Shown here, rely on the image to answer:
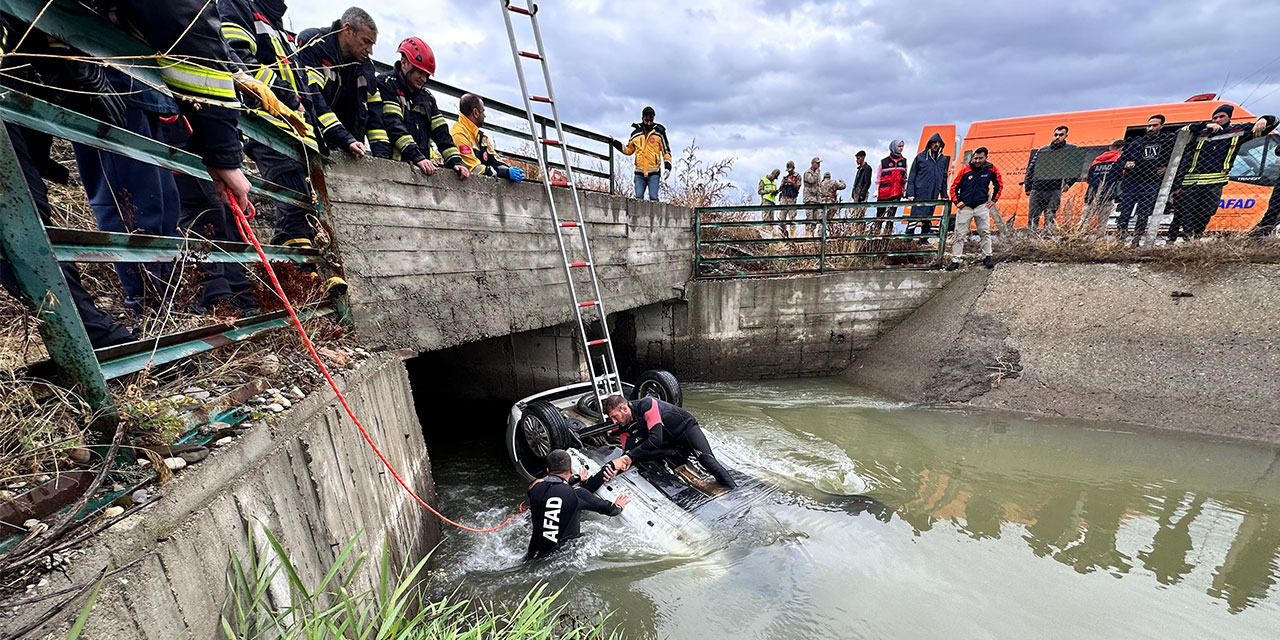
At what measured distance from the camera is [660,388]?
20.1ft

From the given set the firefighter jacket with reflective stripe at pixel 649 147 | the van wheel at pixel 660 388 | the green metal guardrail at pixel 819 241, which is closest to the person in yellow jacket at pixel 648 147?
the firefighter jacket with reflective stripe at pixel 649 147

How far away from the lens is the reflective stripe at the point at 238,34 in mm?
2979

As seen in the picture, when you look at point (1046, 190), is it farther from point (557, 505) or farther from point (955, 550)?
point (557, 505)

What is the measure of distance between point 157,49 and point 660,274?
260 inches

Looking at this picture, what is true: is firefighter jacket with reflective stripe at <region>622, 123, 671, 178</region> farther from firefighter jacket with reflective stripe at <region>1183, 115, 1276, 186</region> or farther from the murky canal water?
firefighter jacket with reflective stripe at <region>1183, 115, 1276, 186</region>

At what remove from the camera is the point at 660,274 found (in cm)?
794

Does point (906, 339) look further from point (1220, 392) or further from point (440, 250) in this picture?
point (440, 250)

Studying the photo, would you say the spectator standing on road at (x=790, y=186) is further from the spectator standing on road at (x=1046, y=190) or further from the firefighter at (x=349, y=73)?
the firefighter at (x=349, y=73)

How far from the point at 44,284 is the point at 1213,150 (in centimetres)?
1133

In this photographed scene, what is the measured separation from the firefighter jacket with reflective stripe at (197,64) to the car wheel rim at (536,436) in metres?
3.39

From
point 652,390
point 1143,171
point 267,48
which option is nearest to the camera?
point 267,48

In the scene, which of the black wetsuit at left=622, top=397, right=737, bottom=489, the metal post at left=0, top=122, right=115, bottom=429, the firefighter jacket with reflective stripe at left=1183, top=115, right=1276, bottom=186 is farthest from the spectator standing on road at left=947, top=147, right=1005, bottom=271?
the metal post at left=0, top=122, right=115, bottom=429

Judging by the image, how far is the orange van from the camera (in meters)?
6.93

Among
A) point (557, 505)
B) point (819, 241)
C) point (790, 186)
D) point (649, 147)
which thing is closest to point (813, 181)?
point (790, 186)
